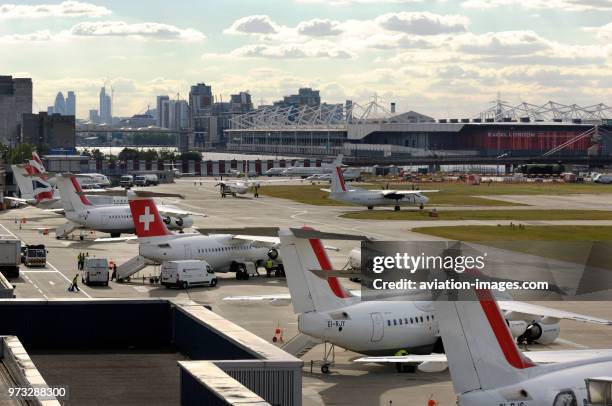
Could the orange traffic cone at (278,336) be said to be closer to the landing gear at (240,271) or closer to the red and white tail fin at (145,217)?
the red and white tail fin at (145,217)

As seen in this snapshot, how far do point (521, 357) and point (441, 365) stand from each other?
6502 millimetres

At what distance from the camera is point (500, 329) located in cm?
3722

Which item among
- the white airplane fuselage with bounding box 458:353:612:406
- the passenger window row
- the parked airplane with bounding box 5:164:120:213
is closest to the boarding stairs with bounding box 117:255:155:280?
the passenger window row

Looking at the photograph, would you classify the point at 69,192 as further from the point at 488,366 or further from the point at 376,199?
the point at 488,366

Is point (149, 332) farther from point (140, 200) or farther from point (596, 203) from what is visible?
point (596, 203)

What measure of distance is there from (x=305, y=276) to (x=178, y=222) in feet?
260

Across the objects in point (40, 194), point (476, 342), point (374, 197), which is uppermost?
point (476, 342)

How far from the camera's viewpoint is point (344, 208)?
188250 mm

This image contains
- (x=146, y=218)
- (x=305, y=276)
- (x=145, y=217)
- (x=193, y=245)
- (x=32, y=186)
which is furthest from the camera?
(x=32, y=186)

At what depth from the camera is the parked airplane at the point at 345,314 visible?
54.5 metres

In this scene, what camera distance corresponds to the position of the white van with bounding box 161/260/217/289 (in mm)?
89125

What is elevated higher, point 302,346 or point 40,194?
point 40,194

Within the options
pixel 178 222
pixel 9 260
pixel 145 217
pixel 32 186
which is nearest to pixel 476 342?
pixel 145 217

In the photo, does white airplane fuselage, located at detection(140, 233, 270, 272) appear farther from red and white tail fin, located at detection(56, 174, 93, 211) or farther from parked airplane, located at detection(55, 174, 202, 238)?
red and white tail fin, located at detection(56, 174, 93, 211)
